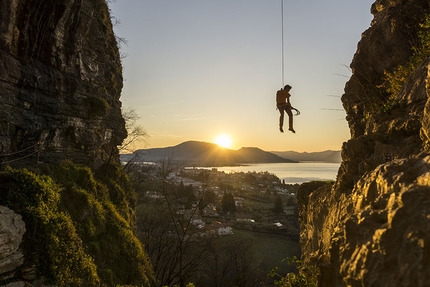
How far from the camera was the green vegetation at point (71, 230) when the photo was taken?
8711mm

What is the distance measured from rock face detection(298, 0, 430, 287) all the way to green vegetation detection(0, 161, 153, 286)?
7.90m

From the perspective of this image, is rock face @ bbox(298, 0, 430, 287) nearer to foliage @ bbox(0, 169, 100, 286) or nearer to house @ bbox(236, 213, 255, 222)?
foliage @ bbox(0, 169, 100, 286)

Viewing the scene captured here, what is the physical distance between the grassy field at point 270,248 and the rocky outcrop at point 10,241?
35858mm

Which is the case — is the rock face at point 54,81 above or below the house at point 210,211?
above

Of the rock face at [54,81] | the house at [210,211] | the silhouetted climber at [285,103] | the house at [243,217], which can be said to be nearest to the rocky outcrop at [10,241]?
the rock face at [54,81]

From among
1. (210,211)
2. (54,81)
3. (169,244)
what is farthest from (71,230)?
(210,211)

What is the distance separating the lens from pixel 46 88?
13781 millimetres

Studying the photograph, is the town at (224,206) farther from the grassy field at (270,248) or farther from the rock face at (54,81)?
the rock face at (54,81)

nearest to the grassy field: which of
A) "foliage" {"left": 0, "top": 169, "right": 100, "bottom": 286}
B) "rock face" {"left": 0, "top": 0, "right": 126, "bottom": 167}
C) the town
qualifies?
the town

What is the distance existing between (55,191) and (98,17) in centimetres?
1330

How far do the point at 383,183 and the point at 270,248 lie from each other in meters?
49.8

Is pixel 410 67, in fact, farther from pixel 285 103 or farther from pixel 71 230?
pixel 71 230

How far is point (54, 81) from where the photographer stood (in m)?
14.2

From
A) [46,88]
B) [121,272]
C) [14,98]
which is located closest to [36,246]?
[121,272]
